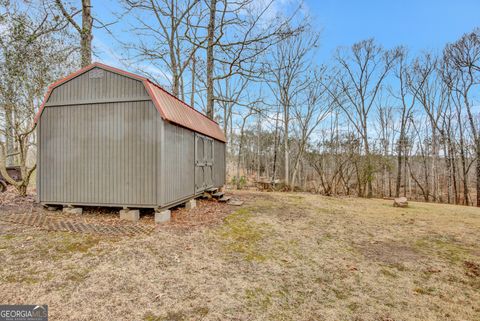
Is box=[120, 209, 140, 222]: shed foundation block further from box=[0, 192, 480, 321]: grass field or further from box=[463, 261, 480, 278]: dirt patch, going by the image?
box=[463, 261, 480, 278]: dirt patch

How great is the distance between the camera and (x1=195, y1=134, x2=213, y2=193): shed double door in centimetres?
682

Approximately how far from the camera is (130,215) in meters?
4.91

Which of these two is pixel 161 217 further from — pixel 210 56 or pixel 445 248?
pixel 210 56

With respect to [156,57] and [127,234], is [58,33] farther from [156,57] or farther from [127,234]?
[127,234]

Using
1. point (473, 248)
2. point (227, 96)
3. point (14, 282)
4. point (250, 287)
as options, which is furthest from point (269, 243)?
point (227, 96)

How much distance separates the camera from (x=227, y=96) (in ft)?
61.5

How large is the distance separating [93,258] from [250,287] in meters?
2.29

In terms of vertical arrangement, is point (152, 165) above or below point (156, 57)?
below

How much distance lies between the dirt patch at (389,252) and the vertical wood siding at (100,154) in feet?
14.1

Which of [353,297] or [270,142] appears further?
[270,142]

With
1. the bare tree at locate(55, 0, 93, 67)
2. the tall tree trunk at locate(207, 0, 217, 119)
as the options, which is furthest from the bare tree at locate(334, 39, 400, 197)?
the bare tree at locate(55, 0, 93, 67)

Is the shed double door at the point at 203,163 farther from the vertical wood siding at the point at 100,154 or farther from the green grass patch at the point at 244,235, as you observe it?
the vertical wood siding at the point at 100,154

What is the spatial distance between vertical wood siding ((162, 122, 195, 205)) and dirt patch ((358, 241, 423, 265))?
13.5ft

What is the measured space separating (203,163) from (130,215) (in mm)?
2925
